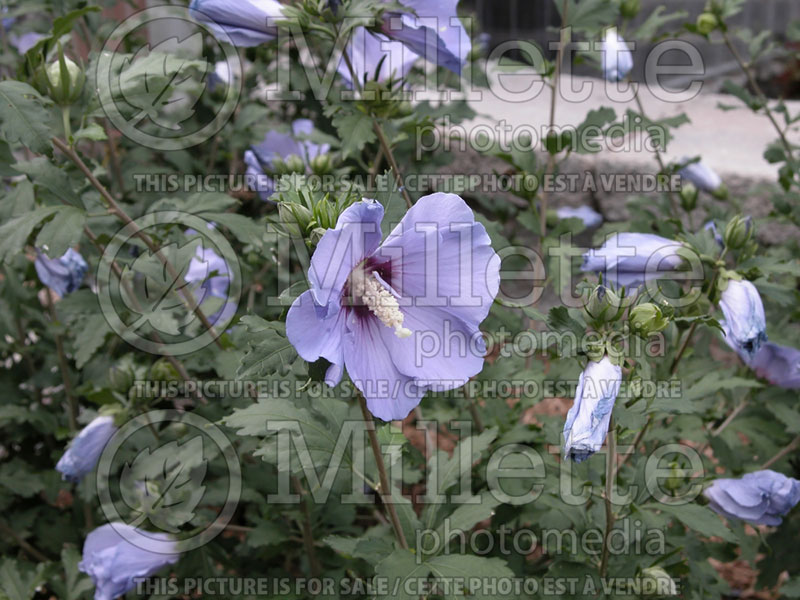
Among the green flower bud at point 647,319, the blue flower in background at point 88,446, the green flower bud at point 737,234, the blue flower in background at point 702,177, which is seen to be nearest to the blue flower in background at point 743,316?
the green flower bud at point 737,234

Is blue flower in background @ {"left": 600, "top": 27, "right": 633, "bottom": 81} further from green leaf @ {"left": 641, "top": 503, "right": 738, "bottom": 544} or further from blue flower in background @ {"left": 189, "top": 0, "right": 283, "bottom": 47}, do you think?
green leaf @ {"left": 641, "top": 503, "right": 738, "bottom": 544}

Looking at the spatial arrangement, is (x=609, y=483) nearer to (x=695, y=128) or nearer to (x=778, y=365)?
(x=778, y=365)

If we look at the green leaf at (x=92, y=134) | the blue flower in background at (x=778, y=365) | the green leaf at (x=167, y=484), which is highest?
the green leaf at (x=92, y=134)

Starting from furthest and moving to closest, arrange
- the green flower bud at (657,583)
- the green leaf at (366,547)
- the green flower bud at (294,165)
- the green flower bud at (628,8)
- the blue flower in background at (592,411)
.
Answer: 1. the green flower bud at (628,8)
2. the green flower bud at (294,165)
3. the green flower bud at (657,583)
4. the green leaf at (366,547)
5. the blue flower in background at (592,411)

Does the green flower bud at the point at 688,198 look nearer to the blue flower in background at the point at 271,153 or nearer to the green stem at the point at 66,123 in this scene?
the blue flower in background at the point at 271,153

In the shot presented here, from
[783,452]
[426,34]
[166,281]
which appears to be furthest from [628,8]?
[166,281]

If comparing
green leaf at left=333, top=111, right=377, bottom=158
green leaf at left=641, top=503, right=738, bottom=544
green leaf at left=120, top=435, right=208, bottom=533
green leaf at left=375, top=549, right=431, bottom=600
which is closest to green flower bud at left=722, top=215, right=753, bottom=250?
green leaf at left=641, top=503, right=738, bottom=544
